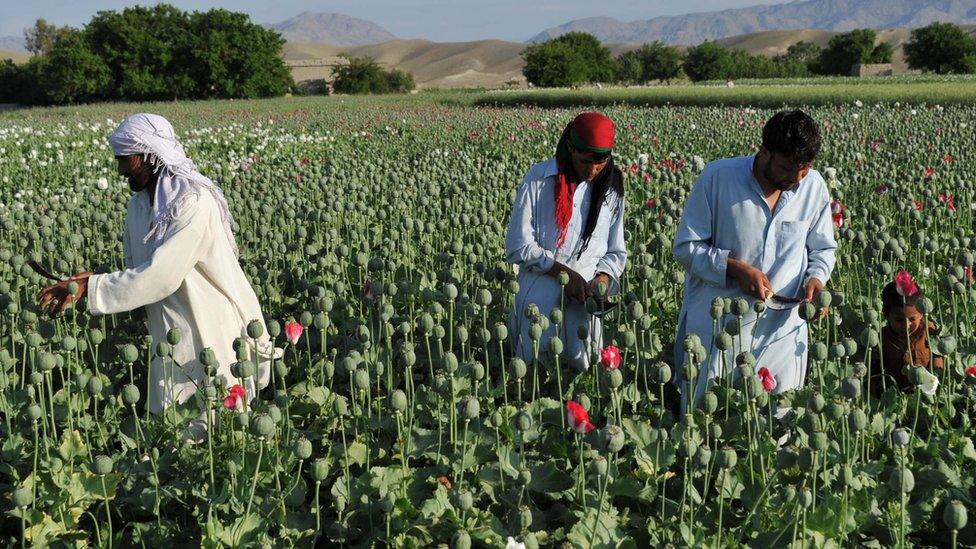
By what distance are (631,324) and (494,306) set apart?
3.22ft

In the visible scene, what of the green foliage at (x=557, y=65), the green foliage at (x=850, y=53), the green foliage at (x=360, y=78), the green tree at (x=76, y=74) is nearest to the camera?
the green tree at (x=76, y=74)

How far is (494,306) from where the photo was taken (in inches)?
209

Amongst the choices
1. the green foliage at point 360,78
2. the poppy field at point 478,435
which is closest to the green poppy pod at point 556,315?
the poppy field at point 478,435

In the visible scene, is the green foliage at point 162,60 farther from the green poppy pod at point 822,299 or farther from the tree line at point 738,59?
the green poppy pod at point 822,299

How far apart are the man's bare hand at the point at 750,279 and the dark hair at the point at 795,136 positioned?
428mm

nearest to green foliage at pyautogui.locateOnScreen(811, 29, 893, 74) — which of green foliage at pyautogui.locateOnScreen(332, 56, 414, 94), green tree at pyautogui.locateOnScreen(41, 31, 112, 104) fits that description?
green foliage at pyautogui.locateOnScreen(332, 56, 414, 94)

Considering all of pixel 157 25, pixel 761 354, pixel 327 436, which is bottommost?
pixel 327 436

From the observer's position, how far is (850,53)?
84438mm

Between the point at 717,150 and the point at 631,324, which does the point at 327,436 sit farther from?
the point at 717,150

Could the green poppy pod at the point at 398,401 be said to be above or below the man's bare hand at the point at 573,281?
below

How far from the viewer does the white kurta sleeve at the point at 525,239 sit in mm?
4051

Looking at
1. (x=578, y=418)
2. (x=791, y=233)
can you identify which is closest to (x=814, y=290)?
(x=791, y=233)

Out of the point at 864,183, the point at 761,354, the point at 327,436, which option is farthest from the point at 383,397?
the point at 864,183

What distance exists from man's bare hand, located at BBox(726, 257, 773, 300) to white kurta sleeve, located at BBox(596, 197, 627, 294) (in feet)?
2.60
